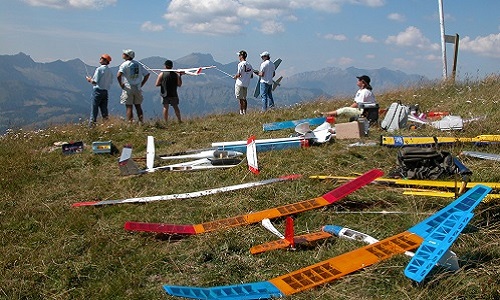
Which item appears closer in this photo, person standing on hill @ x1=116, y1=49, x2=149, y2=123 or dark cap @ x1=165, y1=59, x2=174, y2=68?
person standing on hill @ x1=116, y1=49, x2=149, y2=123

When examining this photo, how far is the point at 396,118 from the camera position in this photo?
8742mm

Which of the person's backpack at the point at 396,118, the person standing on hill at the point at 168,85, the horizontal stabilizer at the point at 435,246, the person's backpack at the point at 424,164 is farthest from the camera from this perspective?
the person standing on hill at the point at 168,85

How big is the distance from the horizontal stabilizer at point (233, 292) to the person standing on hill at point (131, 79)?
811cm

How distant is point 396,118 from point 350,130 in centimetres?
141

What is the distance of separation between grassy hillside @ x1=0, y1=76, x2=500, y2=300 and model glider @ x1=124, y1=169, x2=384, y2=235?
8 centimetres

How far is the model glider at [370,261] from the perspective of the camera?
10.1 feet

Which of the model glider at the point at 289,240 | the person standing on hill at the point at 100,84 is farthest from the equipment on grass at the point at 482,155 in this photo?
the person standing on hill at the point at 100,84

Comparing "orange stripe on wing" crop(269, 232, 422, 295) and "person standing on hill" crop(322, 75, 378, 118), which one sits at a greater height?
"person standing on hill" crop(322, 75, 378, 118)

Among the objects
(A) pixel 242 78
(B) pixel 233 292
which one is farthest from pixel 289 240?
(A) pixel 242 78

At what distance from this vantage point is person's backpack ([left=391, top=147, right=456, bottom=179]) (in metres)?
5.32

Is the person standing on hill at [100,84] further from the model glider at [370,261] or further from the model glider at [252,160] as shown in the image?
the model glider at [370,261]

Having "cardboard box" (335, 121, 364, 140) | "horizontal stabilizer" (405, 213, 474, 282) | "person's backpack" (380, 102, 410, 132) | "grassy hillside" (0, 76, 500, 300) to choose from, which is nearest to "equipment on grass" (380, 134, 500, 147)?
"grassy hillside" (0, 76, 500, 300)

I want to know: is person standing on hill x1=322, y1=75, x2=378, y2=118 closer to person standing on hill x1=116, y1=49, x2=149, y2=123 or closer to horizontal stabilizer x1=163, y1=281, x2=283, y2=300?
person standing on hill x1=116, y1=49, x2=149, y2=123

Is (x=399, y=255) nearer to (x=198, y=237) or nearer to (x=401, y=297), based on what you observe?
(x=401, y=297)
